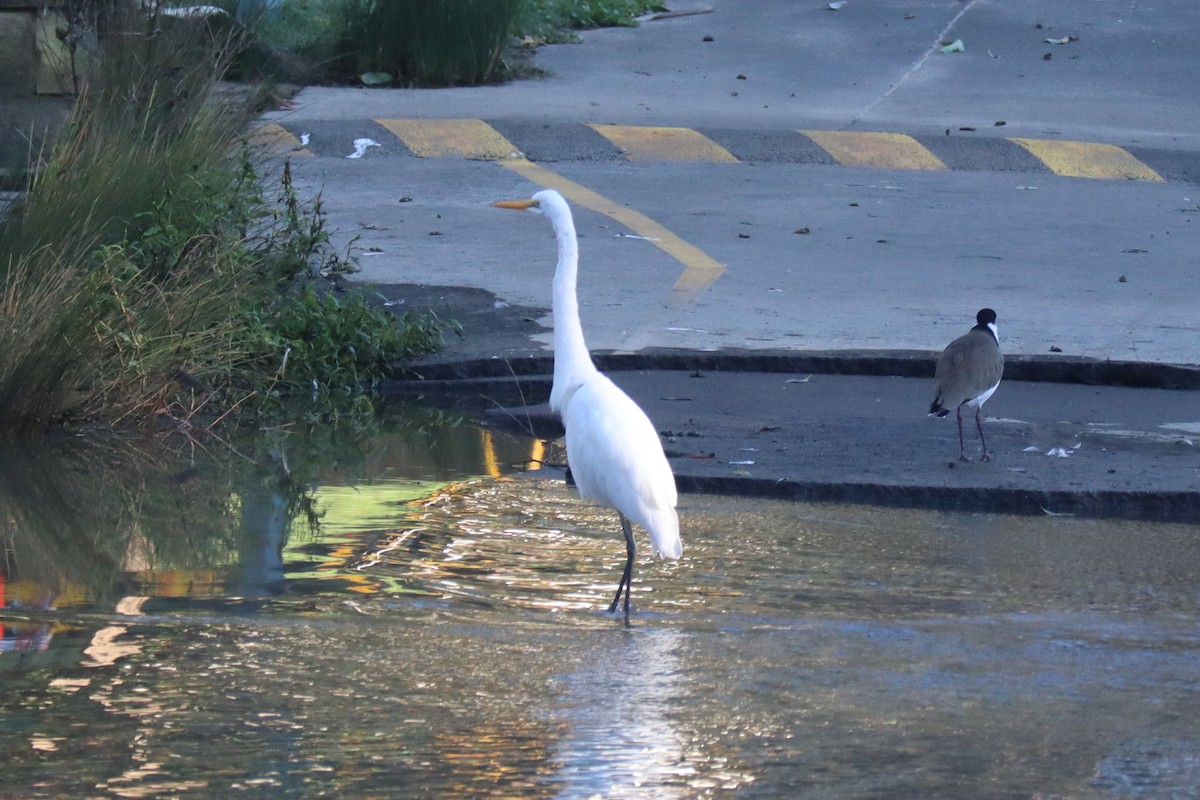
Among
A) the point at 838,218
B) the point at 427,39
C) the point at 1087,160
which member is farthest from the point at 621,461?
the point at 427,39

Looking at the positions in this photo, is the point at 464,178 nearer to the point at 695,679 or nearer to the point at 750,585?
the point at 750,585

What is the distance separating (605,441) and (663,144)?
286 inches

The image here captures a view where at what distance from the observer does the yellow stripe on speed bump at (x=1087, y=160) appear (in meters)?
11.5

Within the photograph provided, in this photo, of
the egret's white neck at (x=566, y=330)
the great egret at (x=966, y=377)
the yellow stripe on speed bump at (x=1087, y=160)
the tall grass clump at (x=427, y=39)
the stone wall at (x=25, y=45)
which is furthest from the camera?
the tall grass clump at (x=427, y=39)

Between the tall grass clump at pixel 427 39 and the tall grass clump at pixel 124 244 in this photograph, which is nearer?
the tall grass clump at pixel 124 244

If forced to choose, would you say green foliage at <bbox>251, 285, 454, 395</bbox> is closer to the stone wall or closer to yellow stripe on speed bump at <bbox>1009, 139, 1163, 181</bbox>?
the stone wall

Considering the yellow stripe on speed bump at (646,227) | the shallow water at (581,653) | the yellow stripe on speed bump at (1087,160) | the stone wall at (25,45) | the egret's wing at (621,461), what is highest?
the stone wall at (25,45)

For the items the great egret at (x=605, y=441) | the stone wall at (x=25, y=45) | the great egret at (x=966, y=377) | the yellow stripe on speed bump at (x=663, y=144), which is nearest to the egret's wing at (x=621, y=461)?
the great egret at (x=605, y=441)

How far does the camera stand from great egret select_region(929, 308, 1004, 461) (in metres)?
6.06

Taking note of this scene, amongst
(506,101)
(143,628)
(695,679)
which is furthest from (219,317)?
(506,101)

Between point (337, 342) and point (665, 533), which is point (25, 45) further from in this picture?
point (665, 533)

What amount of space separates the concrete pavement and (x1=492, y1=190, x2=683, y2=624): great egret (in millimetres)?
740

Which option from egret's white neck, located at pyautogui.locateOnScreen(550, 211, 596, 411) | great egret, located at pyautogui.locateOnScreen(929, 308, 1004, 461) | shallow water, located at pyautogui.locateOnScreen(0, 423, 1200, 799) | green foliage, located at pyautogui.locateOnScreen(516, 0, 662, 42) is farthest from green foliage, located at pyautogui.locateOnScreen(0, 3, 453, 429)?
green foliage, located at pyautogui.locateOnScreen(516, 0, 662, 42)

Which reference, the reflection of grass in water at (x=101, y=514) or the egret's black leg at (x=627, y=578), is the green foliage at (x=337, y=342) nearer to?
the reflection of grass in water at (x=101, y=514)
